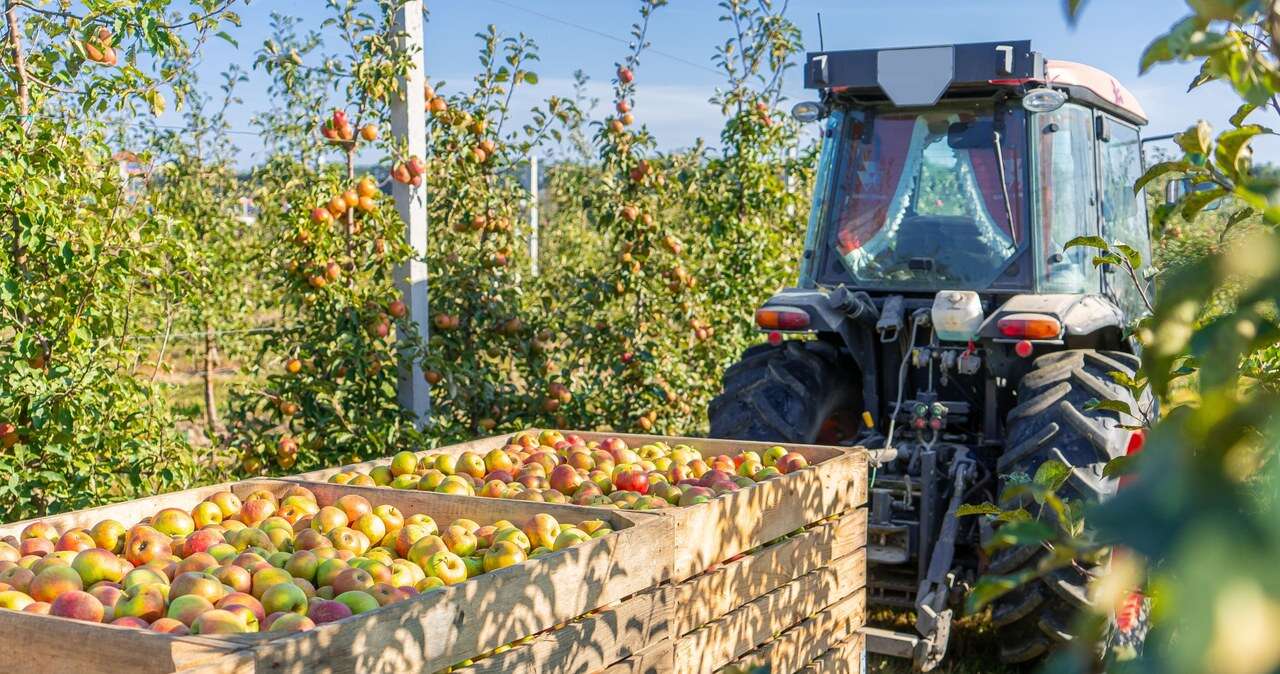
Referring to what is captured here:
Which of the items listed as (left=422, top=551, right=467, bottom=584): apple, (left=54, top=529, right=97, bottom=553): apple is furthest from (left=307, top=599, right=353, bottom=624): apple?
(left=54, top=529, right=97, bottom=553): apple

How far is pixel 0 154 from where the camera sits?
3750mm

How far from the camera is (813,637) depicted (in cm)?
359

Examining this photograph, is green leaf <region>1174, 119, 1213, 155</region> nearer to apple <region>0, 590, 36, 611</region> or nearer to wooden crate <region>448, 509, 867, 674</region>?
wooden crate <region>448, 509, 867, 674</region>

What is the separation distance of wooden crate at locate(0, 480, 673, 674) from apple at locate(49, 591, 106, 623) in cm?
12

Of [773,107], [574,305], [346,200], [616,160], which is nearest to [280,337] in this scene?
[346,200]

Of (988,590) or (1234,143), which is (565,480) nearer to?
(1234,143)

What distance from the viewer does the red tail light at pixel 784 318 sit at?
188 inches

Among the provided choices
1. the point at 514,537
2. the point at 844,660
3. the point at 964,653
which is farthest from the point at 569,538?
the point at 964,653

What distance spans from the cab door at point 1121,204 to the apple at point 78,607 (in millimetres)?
4029

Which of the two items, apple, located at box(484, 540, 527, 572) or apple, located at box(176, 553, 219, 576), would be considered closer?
apple, located at box(176, 553, 219, 576)

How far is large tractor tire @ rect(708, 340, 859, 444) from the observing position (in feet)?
16.0

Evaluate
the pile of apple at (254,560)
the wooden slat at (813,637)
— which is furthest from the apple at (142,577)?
the wooden slat at (813,637)

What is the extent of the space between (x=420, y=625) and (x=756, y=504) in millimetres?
1261

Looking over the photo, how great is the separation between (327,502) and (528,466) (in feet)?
2.14
